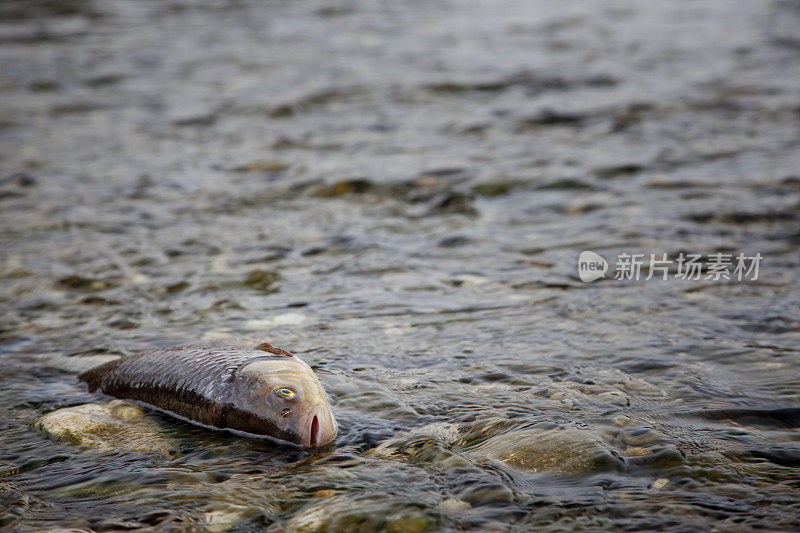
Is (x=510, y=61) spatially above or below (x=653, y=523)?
above

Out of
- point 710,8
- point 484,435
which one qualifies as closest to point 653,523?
point 484,435

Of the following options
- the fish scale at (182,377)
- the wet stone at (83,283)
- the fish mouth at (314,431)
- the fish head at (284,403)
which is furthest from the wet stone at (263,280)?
the fish mouth at (314,431)

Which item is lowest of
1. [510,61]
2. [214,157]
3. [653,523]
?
[653,523]

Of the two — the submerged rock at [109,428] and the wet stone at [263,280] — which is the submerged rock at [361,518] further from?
the wet stone at [263,280]

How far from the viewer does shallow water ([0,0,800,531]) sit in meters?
3.14

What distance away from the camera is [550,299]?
5.13 metres

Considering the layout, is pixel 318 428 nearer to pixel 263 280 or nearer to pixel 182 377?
pixel 182 377

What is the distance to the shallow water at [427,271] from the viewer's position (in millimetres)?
3141

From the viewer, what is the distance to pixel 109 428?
362cm

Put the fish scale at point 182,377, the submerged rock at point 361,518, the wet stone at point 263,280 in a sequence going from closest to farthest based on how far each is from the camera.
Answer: the submerged rock at point 361,518 → the fish scale at point 182,377 → the wet stone at point 263,280

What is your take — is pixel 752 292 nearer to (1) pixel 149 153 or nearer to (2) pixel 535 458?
(2) pixel 535 458

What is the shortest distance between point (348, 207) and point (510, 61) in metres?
6.04

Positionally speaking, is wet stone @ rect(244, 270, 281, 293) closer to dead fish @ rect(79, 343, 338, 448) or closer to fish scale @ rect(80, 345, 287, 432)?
fish scale @ rect(80, 345, 287, 432)

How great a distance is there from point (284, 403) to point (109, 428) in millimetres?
889
